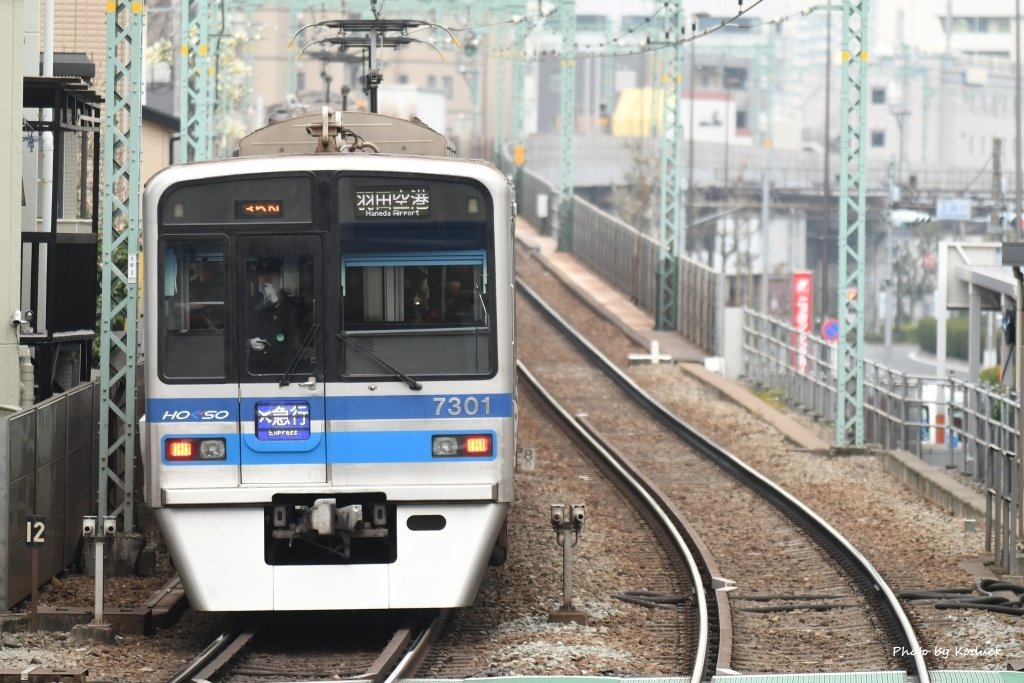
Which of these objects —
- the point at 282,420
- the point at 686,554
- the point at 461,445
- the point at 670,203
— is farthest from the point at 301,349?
the point at 670,203

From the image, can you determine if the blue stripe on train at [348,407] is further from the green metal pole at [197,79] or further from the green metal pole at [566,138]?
the green metal pole at [566,138]

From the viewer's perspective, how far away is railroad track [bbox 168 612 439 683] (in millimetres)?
9094

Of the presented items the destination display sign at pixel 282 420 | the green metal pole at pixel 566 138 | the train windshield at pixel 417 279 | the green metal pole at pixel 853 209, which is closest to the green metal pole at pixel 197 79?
the train windshield at pixel 417 279

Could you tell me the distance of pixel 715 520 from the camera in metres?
15.3

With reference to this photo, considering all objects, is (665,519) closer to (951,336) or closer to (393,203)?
(393,203)

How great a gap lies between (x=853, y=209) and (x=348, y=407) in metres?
10.8

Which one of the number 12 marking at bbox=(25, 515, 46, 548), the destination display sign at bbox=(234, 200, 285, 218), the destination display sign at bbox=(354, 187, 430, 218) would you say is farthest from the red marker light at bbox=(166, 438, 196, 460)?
the destination display sign at bbox=(354, 187, 430, 218)

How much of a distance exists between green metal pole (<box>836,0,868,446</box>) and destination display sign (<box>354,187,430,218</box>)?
982cm

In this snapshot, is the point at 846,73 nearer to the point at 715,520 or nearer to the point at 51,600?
the point at 715,520

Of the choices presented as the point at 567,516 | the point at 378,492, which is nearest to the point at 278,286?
the point at 378,492

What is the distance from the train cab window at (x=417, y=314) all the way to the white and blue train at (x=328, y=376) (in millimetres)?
11

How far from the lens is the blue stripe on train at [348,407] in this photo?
31.6ft

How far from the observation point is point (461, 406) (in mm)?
9664

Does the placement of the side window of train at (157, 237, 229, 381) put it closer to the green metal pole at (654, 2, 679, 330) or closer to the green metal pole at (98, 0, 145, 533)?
the green metal pole at (98, 0, 145, 533)
